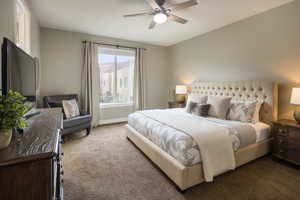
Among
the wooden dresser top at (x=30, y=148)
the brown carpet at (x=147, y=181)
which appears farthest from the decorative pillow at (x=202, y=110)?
the wooden dresser top at (x=30, y=148)

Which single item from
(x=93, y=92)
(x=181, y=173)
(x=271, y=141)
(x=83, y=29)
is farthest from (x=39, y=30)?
(x=271, y=141)

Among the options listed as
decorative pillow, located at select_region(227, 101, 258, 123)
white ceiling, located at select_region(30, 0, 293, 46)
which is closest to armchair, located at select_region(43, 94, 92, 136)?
white ceiling, located at select_region(30, 0, 293, 46)

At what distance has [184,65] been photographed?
15.8ft

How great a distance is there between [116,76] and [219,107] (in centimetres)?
337

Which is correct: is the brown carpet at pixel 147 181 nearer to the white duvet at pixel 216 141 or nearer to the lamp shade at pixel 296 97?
the white duvet at pixel 216 141

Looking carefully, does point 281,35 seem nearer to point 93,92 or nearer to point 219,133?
point 219,133

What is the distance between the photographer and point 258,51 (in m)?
2.90

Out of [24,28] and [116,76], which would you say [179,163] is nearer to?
[24,28]

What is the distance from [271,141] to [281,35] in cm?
193

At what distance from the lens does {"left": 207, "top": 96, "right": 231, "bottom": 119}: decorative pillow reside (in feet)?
9.25

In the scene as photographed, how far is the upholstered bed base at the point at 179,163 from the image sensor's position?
1.70m

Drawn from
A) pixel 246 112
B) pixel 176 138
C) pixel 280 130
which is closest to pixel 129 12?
pixel 176 138

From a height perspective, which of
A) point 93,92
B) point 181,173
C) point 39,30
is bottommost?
point 181,173

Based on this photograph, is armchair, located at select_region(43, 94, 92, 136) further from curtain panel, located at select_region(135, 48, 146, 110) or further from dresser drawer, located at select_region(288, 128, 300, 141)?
dresser drawer, located at select_region(288, 128, 300, 141)
